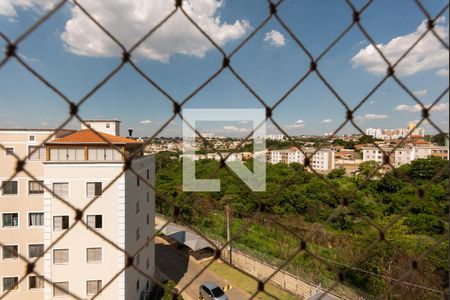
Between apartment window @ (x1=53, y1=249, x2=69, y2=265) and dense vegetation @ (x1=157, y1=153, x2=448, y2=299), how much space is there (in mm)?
1702

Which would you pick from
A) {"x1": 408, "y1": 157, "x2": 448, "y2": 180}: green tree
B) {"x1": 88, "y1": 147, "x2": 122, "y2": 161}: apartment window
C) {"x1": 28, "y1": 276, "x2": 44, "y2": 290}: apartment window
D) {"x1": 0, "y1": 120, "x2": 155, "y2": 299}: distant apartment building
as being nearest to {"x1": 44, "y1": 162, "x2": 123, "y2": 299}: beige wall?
{"x1": 0, "y1": 120, "x2": 155, "y2": 299}: distant apartment building

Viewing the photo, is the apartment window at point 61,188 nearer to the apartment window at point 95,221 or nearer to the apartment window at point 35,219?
the apartment window at point 95,221

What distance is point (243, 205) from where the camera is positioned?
11523mm

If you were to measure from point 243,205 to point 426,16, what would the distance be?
36.3 ft

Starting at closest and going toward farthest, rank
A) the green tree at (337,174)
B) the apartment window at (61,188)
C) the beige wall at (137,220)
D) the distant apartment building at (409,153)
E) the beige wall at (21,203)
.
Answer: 1. the apartment window at (61,188)
2. the beige wall at (137,220)
3. the beige wall at (21,203)
4. the distant apartment building at (409,153)
5. the green tree at (337,174)

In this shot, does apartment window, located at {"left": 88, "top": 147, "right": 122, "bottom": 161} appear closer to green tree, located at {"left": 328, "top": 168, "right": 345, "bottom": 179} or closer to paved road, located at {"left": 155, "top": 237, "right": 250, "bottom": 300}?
paved road, located at {"left": 155, "top": 237, "right": 250, "bottom": 300}

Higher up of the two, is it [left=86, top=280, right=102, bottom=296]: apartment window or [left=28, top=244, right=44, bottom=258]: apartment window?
[left=28, top=244, right=44, bottom=258]: apartment window

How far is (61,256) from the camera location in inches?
175

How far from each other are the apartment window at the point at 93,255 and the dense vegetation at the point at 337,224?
52.4 inches

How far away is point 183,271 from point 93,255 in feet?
13.5

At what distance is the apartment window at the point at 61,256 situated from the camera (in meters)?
4.43

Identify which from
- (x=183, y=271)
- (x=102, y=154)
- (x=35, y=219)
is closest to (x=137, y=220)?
(x=102, y=154)

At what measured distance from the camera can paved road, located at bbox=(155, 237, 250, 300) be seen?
667cm

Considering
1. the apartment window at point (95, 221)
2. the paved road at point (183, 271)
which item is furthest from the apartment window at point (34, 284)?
the paved road at point (183, 271)
